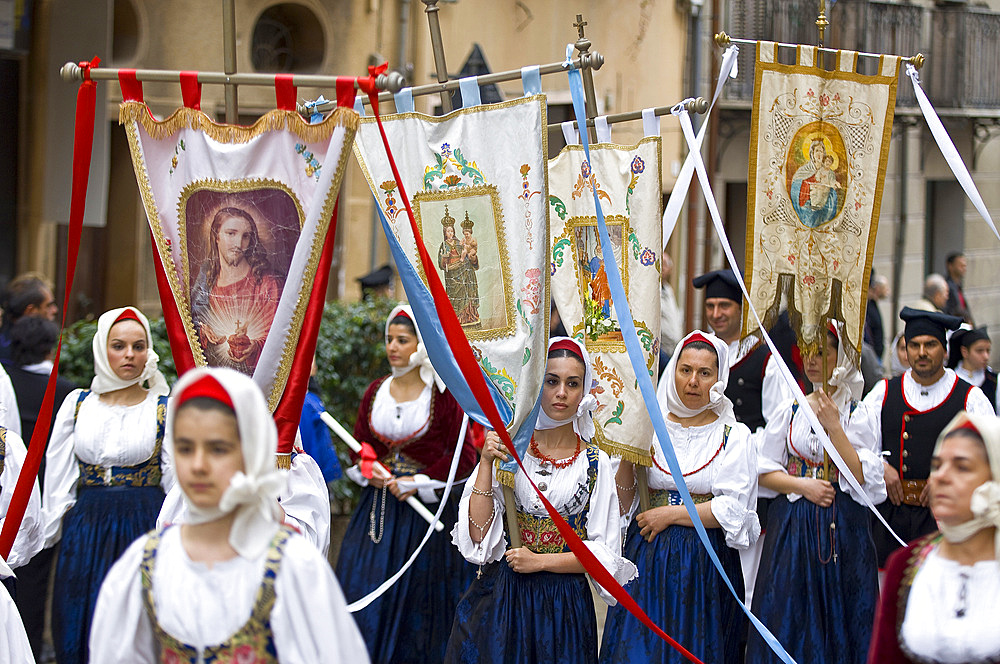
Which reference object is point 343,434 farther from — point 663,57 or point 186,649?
point 663,57

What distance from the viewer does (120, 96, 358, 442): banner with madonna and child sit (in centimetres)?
409

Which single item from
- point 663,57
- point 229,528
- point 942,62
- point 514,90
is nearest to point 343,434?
point 229,528

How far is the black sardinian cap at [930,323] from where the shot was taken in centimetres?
607

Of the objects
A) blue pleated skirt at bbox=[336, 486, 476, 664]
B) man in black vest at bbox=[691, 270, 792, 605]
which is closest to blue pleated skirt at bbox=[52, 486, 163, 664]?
blue pleated skirt at bbox=[336, 486, 476, 664]

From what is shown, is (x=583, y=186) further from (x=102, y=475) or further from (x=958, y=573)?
(x=958, y=573)

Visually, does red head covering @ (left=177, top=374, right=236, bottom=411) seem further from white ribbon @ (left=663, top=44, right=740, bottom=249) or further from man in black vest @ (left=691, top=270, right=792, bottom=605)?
man in black vest @ (left=691, top=270, right=792, bottom=605)

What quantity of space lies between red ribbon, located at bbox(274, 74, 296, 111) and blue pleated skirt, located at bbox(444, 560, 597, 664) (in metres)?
1.81

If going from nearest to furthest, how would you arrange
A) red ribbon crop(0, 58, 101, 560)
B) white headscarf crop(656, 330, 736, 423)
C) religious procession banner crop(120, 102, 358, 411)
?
religious procession banner crop(120, 102, 358, 411), red ribbon crop(0, 58, 101, 560), white headscarf crop(656, 330, 736, 423)

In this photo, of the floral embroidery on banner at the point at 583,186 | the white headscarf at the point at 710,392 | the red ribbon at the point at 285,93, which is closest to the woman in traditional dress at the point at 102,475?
the red ribbon at the point at 285,93

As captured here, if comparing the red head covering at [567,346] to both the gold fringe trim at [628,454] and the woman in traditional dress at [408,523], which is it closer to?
the gold fringe trim at [628,454]

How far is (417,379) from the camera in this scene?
656 centimetres

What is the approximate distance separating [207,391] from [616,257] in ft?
8.81

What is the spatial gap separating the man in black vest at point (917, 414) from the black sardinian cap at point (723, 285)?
87 cm

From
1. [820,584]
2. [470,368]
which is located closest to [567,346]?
[470,368]
